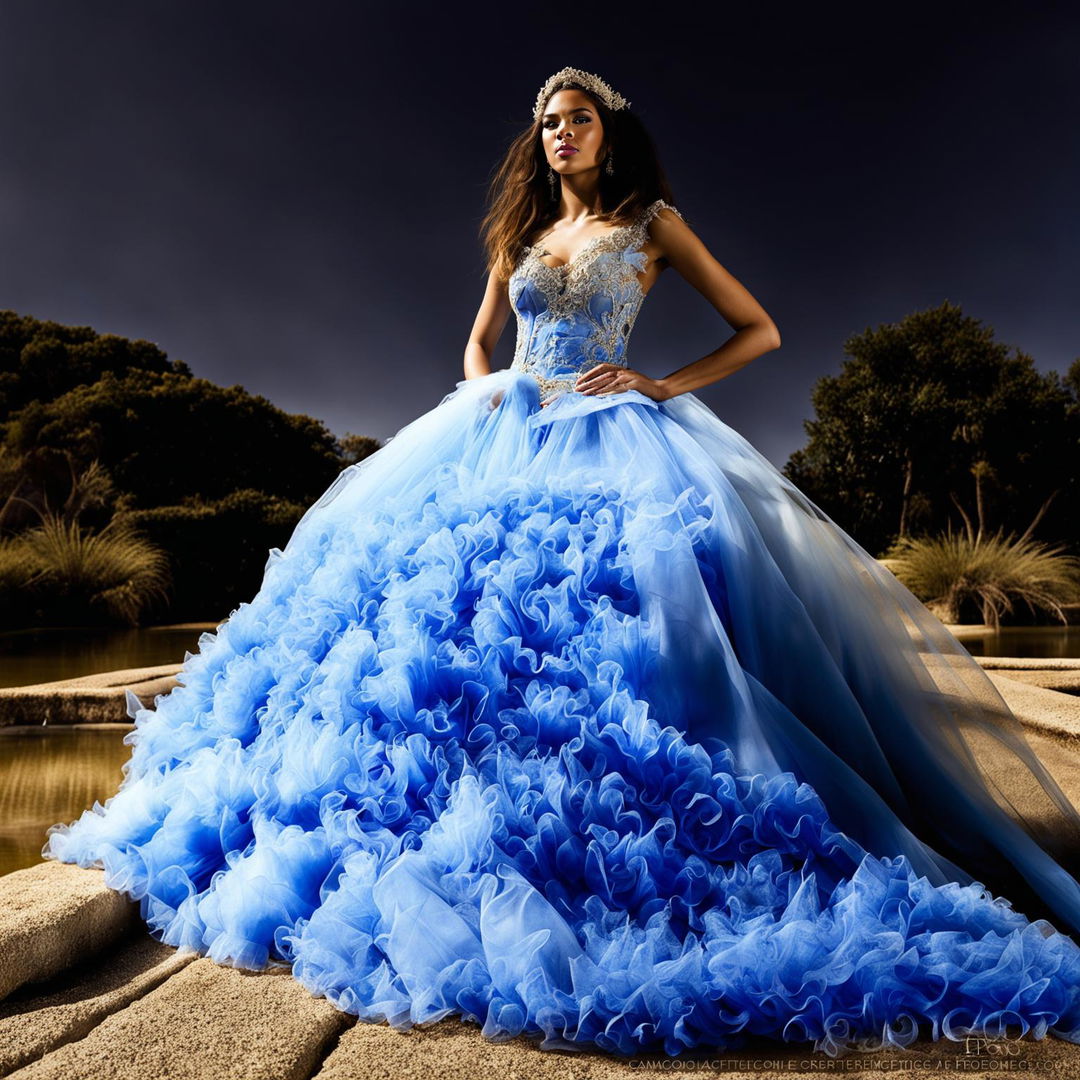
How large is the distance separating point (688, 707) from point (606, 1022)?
0.51 metres

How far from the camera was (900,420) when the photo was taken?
11477 mm

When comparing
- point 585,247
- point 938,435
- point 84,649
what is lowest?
point 84,649

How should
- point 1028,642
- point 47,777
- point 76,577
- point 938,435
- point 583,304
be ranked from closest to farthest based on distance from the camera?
point 583,304 → point 47,777 → point 1028,642 → point 76,577 → point 938,435

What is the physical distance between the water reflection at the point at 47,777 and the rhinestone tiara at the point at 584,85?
2.16 metres

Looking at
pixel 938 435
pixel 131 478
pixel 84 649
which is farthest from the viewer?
pixel 131 478

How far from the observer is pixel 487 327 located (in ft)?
8.48

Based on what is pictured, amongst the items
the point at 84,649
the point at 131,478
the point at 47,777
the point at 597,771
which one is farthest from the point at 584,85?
the point at 131,478

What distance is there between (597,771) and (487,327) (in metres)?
1.57

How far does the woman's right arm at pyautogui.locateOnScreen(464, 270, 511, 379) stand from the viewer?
255 centimetres

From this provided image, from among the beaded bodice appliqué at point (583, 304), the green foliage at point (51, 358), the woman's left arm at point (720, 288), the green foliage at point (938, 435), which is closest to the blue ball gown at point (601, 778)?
the beaded bodice appliqué at point (583, 304)

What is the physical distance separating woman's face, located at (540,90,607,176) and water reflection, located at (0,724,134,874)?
204cm

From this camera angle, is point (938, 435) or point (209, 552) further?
point (938, 435)

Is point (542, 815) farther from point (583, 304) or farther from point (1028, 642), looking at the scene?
point (1028, 642)

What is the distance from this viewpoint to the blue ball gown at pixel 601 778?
1174 millimetres
